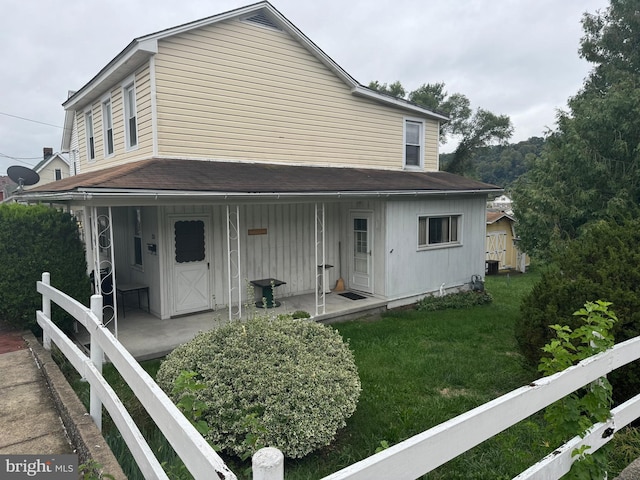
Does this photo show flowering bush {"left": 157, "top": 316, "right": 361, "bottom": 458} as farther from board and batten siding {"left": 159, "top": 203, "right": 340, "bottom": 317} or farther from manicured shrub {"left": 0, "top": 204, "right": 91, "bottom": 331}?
board and batten siding {"left": 159, "top": 203, "right": 340, "bottom": 317}

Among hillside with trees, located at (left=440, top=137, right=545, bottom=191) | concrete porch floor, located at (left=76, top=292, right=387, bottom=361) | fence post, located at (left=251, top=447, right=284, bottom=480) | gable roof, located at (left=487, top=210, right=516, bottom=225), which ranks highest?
hillside with trees, located at (left=440, top=137, right=545, bottom=191)

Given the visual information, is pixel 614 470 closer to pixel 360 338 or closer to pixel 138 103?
pixel 360 338

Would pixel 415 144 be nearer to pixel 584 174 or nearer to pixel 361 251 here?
pixel 361 251

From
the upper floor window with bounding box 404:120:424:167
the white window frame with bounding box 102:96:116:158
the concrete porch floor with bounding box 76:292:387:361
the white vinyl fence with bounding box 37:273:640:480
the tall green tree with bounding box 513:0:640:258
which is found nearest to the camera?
the white vinyl fence with bounding box 37:273:640:480

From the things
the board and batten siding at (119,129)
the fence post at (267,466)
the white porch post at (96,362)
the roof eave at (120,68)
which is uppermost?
the roof eave at (120,68)

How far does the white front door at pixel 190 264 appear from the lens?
856cm

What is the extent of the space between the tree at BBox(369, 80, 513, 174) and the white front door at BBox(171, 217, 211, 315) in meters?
32.3

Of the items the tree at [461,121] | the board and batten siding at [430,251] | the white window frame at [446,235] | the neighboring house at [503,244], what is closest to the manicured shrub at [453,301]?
the board and batten siding at [430,251]

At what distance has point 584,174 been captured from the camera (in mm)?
10594

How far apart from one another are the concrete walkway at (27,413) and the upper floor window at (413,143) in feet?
35.9

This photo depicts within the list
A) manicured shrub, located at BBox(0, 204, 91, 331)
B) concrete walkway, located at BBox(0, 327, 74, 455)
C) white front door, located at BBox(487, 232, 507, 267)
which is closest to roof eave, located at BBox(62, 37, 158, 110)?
manicured shrub, located at BBox(0, 204, 91, 331)

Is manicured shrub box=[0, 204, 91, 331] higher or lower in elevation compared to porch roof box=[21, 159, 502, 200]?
lower

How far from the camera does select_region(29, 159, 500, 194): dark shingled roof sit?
6.66m

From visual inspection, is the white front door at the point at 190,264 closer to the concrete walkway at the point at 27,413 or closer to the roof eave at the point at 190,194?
the roof eave at the point at 190,194
